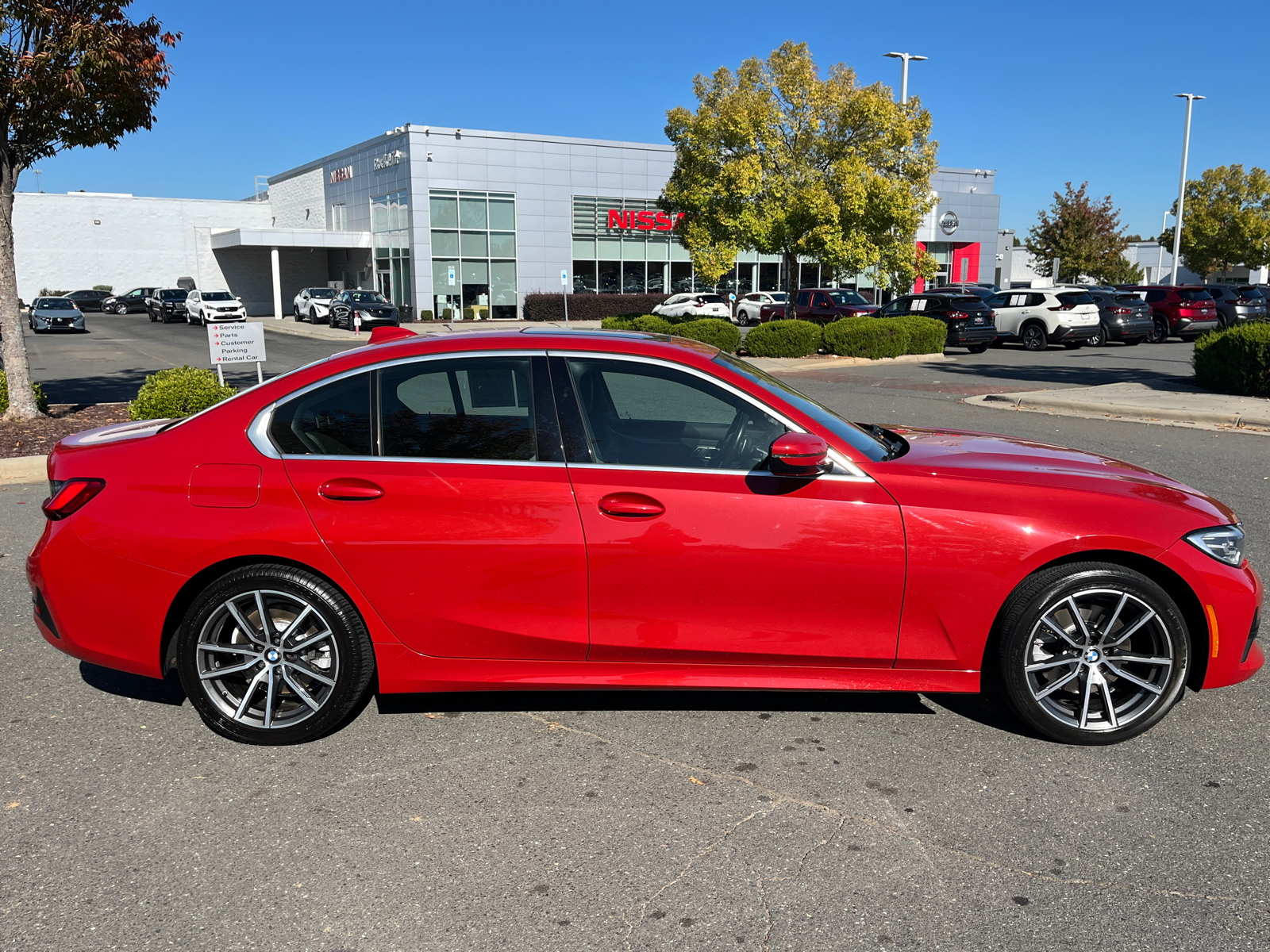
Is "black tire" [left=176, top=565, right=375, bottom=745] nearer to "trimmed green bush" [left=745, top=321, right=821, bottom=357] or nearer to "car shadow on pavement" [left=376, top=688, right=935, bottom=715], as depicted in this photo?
"car shadow on pavement" [left=376, top=688, right=935, bottom=715]

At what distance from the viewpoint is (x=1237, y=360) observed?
1577cm

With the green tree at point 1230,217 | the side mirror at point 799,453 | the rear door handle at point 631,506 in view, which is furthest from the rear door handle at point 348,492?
the green tree at point 1230,217

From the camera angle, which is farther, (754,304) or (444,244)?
(444,244)

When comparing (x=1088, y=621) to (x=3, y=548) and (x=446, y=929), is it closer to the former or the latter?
(x=446, y=929)

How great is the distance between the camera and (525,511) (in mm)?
3762

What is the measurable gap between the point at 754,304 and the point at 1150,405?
28847 mm

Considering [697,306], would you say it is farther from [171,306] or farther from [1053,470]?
[1053,470]

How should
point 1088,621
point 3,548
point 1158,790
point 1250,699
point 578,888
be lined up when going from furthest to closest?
point 3,548 < point 1250,699 < point 1088,621 < point 1158,790 < point 578,888

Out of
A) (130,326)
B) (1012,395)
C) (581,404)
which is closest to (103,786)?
(581,404)

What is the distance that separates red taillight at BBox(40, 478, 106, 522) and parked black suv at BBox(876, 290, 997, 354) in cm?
2474

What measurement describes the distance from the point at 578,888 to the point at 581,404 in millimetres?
1745

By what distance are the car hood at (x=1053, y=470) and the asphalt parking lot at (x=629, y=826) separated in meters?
0.90

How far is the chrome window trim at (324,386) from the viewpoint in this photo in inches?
153

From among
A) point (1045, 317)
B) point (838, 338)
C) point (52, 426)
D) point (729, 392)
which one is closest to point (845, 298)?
point (1045, 317)
